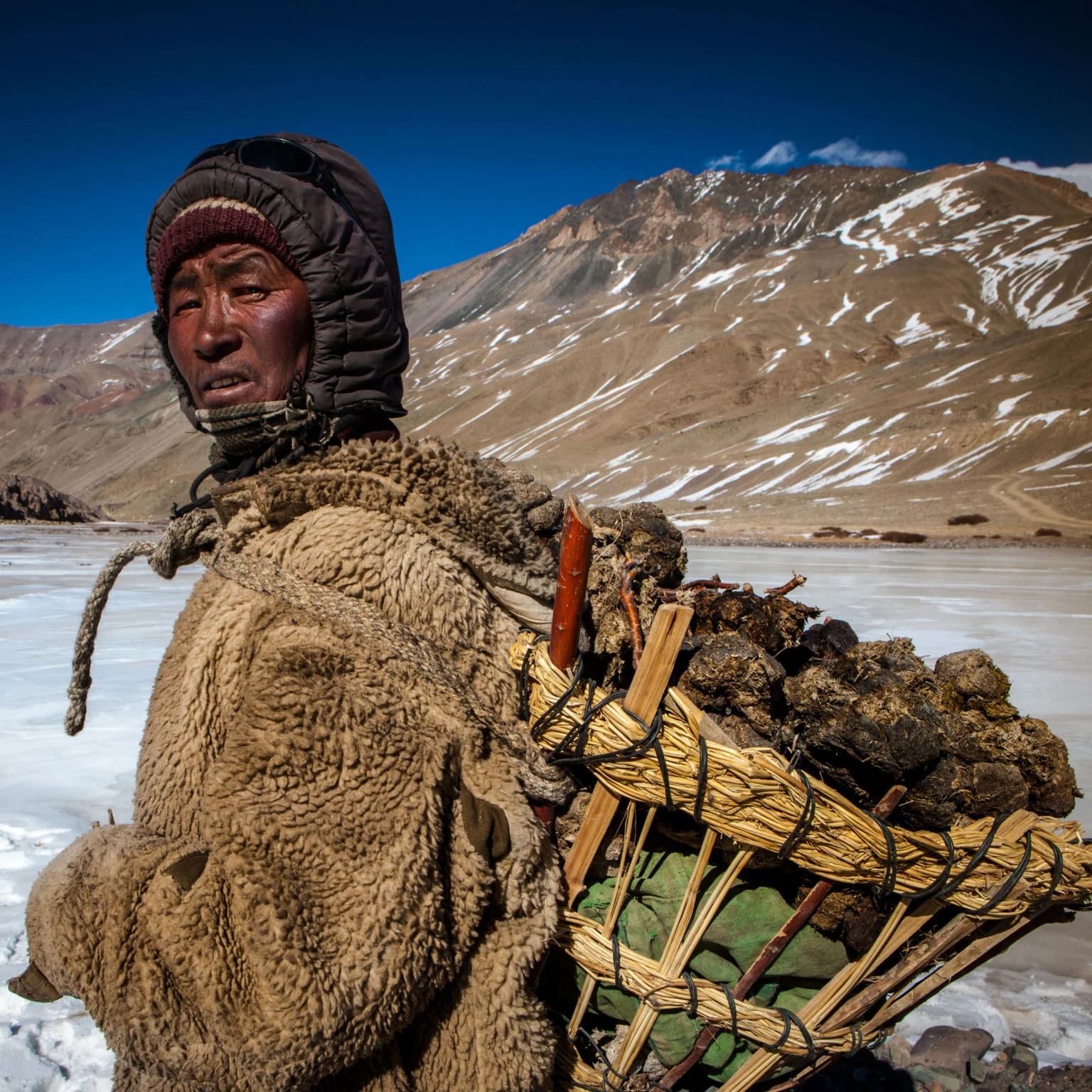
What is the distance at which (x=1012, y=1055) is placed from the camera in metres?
2.47

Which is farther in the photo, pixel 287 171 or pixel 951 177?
pixel 951 177

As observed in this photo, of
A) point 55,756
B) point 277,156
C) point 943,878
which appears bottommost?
point 55,756

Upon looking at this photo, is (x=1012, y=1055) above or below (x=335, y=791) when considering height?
below

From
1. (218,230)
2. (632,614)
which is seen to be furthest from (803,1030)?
(218,230)

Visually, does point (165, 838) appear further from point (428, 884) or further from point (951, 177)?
point (951, 177)

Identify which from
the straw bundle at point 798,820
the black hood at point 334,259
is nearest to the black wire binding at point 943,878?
the straw bundle at point 798,820

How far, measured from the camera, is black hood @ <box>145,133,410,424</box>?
1399mm

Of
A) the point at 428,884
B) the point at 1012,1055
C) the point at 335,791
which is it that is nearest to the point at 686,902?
the point at 428,884

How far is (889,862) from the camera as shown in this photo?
1.21 metres

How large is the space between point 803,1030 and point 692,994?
20 cm

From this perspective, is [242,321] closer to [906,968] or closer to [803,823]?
[803,823]

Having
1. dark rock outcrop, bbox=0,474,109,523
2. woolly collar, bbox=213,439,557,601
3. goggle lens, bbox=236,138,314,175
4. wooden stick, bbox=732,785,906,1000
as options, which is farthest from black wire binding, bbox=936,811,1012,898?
dark rock outcrop, bbox=0,474,109,523

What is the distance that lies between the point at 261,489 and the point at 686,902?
933 mm

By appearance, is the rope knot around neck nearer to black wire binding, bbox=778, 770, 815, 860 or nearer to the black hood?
the black hood
